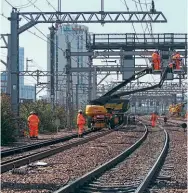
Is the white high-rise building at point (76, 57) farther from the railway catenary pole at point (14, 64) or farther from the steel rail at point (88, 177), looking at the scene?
the steel rail at point (88, 177)

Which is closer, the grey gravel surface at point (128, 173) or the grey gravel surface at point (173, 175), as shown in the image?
the grey gravel surface at point (173, 175)

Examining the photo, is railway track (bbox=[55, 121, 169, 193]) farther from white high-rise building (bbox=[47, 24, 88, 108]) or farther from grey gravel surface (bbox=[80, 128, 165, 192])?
white high-rise building (bbox=[47, 24, 88, 108])

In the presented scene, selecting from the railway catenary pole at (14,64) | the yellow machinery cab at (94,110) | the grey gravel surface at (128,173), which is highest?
the railway catenary pole at (14,64)

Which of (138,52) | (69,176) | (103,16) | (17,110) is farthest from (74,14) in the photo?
(69,176)

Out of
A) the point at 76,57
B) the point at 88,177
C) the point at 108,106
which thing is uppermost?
the point at 76,57

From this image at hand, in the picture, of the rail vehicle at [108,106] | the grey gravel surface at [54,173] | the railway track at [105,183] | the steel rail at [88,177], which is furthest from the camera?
the rail vehicle at [108,106]

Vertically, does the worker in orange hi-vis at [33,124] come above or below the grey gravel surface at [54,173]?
above

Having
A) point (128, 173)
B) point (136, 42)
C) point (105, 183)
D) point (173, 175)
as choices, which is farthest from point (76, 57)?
point (105, 183)

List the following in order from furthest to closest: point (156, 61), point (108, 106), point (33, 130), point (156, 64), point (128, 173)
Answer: point (108, 106)
point (156, 64)
point (156, 61)
point (33, 130)
point (128, 173)

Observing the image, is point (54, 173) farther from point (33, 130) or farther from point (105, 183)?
point (33, 130)

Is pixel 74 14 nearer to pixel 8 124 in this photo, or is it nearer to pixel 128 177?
pixel 8 124

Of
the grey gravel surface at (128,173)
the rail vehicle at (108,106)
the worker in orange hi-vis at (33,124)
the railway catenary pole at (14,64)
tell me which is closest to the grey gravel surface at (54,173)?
the grey gravel surface at (128,173)

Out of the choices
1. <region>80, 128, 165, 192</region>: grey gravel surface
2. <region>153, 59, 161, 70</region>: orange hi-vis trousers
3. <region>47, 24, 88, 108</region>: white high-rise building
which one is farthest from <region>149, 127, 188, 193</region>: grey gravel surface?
<region>47, 24, 88, 108</region>: white high-rise building

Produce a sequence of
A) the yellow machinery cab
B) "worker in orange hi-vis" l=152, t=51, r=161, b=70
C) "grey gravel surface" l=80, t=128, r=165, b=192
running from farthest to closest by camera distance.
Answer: the yellow machinery cab, "worker in orange hi-vis" l=152, t=51, r=161, b=70, "grey gravel surface" l=80, t=128, r=165, b=192
